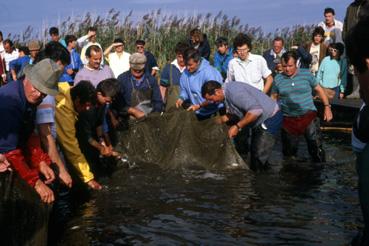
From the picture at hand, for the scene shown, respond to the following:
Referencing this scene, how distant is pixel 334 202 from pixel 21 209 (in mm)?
3896

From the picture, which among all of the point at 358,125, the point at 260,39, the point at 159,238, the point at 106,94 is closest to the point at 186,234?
the point at 159,238

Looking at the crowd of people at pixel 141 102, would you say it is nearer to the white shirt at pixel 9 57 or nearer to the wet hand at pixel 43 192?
the wet hand at pixel 43 192

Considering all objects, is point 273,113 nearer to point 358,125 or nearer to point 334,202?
point 334,202

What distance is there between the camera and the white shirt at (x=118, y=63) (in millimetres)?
12656

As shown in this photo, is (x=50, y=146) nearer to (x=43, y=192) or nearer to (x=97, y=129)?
(x=43, y=192)

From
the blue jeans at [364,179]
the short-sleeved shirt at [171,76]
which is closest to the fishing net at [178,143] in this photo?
the short-sleeved shirt at [171,76]

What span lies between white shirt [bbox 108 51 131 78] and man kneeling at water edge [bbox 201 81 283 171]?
451cm

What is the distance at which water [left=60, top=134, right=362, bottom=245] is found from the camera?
19.2 ft

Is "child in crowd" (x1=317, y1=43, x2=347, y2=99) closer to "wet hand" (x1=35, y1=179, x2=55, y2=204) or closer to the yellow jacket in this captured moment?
the yellow jacket

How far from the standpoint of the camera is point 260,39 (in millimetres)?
19906

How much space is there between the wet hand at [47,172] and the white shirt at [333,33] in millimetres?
11353

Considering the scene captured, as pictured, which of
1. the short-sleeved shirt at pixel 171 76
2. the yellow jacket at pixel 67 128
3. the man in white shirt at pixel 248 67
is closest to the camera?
the yellow jacket at pixel 67 128

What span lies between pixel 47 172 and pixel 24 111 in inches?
27.8

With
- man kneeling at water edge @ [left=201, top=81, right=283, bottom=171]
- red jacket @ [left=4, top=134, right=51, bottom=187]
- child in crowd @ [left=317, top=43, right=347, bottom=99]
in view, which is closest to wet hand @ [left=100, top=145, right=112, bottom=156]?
man kneeling at water edge @ [left=201, top=81, right=283, bottom=171]
